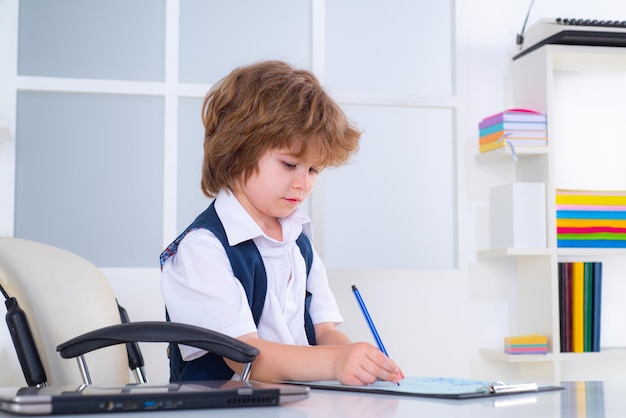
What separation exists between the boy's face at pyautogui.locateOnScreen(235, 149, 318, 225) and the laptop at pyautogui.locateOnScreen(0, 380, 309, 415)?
73cm

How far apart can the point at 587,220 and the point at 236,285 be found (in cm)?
187

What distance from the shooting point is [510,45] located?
3082mm

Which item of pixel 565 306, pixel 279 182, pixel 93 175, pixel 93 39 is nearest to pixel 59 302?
pixel 279 182

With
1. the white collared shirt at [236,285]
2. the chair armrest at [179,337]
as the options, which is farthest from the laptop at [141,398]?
the white collared shirt at [236,285]

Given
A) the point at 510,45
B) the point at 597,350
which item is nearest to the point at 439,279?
the point at 597,350

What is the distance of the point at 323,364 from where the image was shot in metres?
1.15

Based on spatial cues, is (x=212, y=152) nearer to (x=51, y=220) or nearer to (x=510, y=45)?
(x=51, y=220)

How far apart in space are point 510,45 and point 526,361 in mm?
1180

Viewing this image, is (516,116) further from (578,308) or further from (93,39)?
(93,39)

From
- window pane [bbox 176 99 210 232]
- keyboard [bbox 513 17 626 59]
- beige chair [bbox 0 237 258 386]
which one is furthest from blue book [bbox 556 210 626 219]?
beige chair [bbox 0 237 258 386]

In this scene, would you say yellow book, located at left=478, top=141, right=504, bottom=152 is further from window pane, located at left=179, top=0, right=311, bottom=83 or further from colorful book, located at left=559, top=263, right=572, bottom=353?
window pane, located at left=179, top=0, right=311, bottom=83

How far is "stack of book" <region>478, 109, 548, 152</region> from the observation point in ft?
9.14

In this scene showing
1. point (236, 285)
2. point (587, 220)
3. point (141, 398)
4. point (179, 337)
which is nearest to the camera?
point (141, 398)

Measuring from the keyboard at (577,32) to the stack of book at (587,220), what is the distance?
0.53 m
